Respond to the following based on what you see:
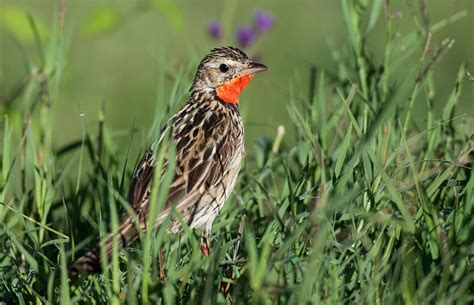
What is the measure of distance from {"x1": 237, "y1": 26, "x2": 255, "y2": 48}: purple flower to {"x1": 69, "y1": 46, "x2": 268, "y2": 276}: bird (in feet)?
3.72

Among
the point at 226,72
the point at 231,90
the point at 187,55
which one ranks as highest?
the point at 226,72

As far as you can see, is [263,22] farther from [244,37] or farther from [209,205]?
[209,205]

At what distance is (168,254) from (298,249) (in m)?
0.65

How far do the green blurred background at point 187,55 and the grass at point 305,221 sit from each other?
1.62 m

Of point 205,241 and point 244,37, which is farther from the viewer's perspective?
point 244,37

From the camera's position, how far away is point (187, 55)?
382 inches

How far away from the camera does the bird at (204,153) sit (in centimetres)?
531

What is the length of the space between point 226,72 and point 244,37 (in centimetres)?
124

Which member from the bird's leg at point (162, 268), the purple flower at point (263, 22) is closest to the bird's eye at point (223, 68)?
the purple flower at point (263, 22)

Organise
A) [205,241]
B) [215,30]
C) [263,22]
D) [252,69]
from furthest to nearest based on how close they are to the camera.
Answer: [215,30] → [263,22] → [252,69] → [205,241]

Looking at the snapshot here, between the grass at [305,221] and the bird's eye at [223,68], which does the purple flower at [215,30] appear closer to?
the grass at [305,221]

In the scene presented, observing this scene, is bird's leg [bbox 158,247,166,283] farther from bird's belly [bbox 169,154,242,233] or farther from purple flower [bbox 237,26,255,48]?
purple flower [bbox 237,26,255,48]

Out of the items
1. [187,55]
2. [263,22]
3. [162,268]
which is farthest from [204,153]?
[187,55]

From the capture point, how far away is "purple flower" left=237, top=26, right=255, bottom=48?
7.55 m
